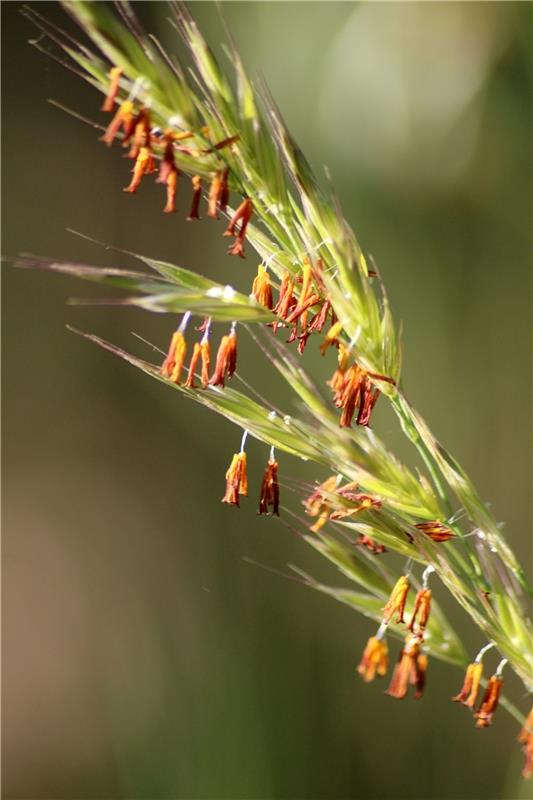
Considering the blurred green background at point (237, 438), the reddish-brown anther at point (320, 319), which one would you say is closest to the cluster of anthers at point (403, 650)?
the reddish-brown anther at point (320, 319)

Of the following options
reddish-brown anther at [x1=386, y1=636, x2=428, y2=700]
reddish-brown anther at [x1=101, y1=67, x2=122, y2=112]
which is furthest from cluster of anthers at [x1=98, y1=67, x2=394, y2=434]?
reddish-brown anther at [x1=386, y1=636, x2=428, y2=700]

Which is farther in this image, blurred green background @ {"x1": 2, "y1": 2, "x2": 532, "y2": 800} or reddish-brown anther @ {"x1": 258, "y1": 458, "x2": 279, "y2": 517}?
blurred green background @ {"x1": 2, "y1": 2, "x2": 532, "y2": 800}

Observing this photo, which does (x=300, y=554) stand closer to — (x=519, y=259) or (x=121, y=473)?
(x=121, y=473)

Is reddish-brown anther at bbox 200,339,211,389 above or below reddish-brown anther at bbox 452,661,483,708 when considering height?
above

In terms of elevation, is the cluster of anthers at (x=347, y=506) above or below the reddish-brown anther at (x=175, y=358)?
below

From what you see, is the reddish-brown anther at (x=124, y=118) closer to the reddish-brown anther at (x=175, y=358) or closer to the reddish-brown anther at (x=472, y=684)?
the reddish-brown anther at (x=175, y=358)

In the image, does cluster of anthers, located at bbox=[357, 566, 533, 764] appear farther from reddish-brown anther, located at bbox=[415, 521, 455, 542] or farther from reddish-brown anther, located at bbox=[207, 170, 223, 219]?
reddish-brown anther, located at bbox=[207, 170, 223, 219]

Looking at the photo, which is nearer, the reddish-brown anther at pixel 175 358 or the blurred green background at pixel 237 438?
the reddish-brown anther at pixel 175 358
